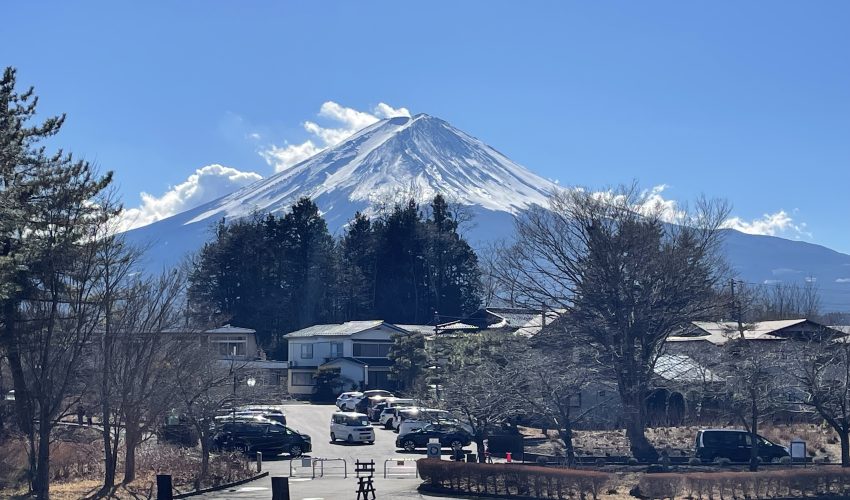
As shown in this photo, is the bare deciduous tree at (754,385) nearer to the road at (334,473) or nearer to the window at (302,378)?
the road at (334,473)

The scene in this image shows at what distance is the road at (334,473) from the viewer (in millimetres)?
23375

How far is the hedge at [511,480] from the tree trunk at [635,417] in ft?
28.4

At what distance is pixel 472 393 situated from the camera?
94.2 ft

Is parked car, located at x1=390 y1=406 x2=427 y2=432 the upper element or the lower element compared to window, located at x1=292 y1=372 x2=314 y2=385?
lower

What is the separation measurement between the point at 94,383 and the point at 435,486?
9.07 meters

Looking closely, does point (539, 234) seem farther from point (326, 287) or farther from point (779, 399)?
point (326, 287)

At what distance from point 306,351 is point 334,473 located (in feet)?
117

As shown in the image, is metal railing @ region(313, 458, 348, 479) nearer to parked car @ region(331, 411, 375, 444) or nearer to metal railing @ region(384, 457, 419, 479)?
metal railing @ region(384, 457, 419, 479)

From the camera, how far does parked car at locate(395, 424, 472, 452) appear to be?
35281 millimetres

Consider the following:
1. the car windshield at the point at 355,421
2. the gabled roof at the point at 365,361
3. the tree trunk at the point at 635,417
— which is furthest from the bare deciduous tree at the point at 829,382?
the gabled roof at the point at 365,361

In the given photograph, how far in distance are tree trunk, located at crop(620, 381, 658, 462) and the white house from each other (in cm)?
2948

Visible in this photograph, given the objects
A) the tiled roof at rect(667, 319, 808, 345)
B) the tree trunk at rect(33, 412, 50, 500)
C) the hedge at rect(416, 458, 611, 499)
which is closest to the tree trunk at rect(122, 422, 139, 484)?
the tree trunk at rect(33, 412, 50, 500)

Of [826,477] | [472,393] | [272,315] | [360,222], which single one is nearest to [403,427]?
[472,393]

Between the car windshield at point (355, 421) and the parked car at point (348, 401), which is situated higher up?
the parked car at point (348, 401)
